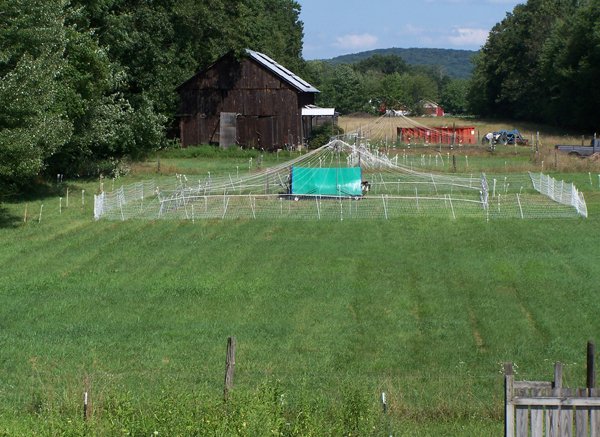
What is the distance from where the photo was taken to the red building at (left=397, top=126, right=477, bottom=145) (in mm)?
68375

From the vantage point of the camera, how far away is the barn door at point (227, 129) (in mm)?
60594

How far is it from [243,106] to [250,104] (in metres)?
0.48

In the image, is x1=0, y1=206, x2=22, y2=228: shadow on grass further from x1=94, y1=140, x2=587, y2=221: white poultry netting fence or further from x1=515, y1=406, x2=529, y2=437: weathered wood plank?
x1=515, y1=406, x2=529, y2=437: weathered wood plank

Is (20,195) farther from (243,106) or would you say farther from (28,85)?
(243,106)

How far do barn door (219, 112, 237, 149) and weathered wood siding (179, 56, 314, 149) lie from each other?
0.85ft

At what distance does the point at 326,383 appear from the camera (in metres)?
14.1

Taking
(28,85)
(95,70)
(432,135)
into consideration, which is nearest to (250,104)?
(432,135)

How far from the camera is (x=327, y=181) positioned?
124 feet

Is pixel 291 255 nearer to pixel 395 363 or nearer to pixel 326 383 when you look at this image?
pixel 395 363

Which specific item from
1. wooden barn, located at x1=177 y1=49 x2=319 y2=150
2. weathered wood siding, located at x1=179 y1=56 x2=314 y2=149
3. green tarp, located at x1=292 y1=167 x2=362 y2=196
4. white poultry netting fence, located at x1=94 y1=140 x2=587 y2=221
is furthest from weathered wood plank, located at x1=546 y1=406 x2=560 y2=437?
weathered wood siding, located at x1=179 y1=56 x2=314 y2=149

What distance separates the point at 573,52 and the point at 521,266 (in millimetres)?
61265

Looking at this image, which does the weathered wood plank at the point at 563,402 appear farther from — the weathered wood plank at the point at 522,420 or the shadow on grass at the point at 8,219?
the shadow on grass at the point at 8,219

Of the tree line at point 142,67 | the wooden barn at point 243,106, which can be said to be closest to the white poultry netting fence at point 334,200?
the tree line at point 142,67

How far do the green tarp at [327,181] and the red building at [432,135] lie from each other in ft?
97.3
